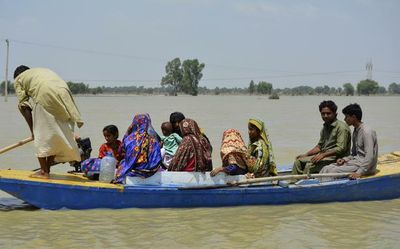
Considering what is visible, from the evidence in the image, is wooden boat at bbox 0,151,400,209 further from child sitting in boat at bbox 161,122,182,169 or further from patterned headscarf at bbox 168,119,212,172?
child sitting in boat at bbox 161,122,182,169

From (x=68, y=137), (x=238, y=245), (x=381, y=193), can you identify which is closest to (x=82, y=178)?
(x=68, y=137)

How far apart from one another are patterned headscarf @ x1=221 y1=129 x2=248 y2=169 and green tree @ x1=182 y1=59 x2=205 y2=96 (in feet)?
307

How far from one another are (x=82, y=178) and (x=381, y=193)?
382cm

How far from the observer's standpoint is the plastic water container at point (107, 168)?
22.8 feet

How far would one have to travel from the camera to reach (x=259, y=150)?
7164 millimetres

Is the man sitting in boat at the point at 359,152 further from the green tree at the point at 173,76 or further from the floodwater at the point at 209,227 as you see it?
the green tree at the point at 173,76

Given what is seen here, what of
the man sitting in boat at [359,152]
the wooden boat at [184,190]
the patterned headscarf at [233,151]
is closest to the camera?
the wooden boat at [184,190]

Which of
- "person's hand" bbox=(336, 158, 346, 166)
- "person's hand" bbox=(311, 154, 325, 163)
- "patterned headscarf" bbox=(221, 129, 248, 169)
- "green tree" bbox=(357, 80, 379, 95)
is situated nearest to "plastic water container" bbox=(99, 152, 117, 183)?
"patterned headscarf" bbox=(221, 129, 248, 169)

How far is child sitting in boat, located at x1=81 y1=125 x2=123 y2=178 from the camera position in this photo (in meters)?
7.13

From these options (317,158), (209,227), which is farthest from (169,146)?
(317,158)

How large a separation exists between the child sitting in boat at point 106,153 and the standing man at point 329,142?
2440 mm

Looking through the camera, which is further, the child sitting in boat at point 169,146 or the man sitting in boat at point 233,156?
the child sitting in boat at point 169,146

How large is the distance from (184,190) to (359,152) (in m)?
2.33

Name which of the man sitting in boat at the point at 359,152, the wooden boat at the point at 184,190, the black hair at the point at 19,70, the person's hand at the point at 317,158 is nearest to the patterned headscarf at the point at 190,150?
the wooden boat at the point at 184,190
